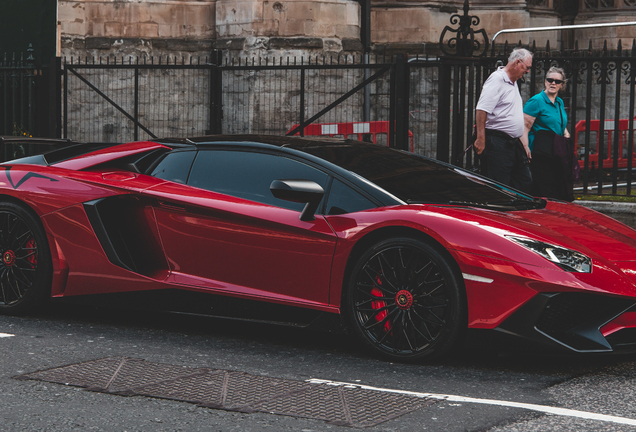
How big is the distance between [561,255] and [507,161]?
12.9 feet

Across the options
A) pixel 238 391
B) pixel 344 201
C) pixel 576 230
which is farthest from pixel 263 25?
pixel 238 391

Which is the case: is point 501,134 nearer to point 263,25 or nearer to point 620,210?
point 620,210

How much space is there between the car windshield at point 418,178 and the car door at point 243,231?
27 centimetres

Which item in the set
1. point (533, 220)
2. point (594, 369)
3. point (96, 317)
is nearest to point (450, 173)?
point (533, 220)

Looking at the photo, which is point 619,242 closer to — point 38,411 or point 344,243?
point 344,243

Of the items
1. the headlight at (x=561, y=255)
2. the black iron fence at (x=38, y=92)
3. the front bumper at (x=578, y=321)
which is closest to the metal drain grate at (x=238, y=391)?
the front bumper at (x=578, y=321)

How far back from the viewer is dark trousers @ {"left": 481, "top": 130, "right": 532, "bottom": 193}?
28.4 ft

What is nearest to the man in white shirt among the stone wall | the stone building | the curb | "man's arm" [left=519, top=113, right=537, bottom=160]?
"man's arm" [left=519, top=113, right=537, bottom=160]

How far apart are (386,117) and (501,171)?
7.97 meters

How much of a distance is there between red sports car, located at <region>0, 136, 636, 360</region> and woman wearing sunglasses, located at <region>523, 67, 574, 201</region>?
2747 mm

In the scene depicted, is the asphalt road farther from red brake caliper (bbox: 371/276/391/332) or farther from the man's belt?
the man's belt

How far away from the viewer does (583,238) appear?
5145mm

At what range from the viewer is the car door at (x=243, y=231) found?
5309mm

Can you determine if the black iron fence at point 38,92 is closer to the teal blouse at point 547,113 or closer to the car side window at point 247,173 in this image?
the teal blouse at point 547,113
